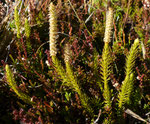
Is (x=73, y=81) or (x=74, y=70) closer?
(x=73, y=81)

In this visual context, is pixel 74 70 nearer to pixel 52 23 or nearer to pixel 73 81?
pixel 73 81

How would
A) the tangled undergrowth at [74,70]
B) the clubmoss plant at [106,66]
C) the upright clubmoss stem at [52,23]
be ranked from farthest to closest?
the tangled undergrowth at [74,70] < the clubmoss plant at [106,66] < the upright clubmoss stem at [52,23]

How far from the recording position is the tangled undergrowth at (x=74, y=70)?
165 cm

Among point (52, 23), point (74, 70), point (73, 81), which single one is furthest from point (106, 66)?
point (74, 70)

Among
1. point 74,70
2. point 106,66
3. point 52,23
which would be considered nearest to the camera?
point 52,23

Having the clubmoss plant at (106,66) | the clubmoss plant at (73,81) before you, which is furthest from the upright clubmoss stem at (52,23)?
the clubmoss plant at (106,66)

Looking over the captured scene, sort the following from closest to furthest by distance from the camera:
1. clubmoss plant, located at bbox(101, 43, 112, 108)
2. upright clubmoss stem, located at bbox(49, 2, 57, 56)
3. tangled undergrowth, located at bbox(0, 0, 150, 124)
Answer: upright clubmoss stem, located at bbox(49, 2, 57, 56) → clubmoss plant, located at bbox(101, 43, 112, 108) → tangled undergrowth, located at bbox(0, 0, 150, 124)

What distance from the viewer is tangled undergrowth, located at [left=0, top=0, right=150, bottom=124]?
1.65 meters

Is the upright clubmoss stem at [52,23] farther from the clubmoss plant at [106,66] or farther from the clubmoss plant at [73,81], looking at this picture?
the clubmoss plant at [106,66]

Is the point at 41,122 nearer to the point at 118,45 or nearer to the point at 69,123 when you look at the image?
the point at 69,123

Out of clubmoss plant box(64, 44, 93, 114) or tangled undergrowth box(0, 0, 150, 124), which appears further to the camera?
tangled undergrowth box(0, 0, 150, 124)

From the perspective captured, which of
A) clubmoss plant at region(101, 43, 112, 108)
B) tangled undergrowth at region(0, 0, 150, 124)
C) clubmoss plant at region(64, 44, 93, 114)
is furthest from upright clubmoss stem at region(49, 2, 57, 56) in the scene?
clubmoss plant at region(101, 43, 112, 108)

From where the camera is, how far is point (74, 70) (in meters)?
2.27

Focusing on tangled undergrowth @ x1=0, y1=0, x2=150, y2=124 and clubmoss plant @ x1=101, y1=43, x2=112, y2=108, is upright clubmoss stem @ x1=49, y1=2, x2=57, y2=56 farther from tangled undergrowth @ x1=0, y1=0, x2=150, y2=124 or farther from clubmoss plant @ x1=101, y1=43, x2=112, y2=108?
clubmoss plant @ x1=101, y1=43, x2=112, y2=108
